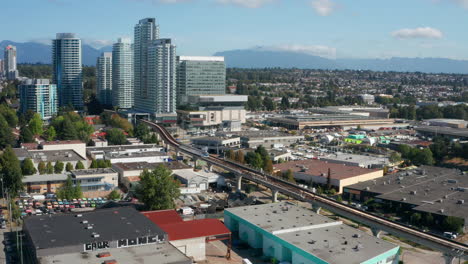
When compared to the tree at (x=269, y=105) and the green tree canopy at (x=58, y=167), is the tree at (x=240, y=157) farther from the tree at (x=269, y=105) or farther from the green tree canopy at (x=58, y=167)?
the tree at (x=269, y=105)

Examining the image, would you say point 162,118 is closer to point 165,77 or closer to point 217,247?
point 165,77

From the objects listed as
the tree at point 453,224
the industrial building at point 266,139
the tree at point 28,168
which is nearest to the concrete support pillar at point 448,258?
the tree at point 453,224

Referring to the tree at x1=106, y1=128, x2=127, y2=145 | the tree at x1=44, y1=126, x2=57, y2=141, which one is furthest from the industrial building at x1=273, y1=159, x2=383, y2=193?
the tree at x1=44, y1=126, x2=57, y2=141

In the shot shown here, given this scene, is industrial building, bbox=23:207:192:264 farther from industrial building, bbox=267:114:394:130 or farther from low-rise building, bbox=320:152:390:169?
industrial building, bbox=267:114:394:130

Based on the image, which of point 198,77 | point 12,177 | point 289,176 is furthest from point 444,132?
point 12,177

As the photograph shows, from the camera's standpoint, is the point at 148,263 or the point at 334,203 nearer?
the point at 148,263

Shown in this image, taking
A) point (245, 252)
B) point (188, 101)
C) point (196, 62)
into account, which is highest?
point (196, 62)

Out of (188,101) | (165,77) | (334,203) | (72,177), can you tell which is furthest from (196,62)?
(334,203)
